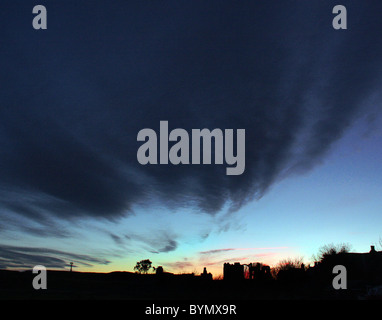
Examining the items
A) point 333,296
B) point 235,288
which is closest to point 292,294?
point 333,296

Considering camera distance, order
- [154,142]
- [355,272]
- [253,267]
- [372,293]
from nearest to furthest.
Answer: [154,142]
[372,293]
[253,267]
[355,272]

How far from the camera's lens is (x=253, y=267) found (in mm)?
60250

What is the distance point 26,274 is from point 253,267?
167 feet

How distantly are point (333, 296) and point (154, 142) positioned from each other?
156 feet

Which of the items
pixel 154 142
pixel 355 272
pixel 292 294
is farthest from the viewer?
pixel 355 272

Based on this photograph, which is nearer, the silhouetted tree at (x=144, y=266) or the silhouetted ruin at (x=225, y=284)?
the silhouetted ruin at (x=225, y=284)

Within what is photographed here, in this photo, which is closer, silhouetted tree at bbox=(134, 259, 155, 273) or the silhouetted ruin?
the silhouetted ruin

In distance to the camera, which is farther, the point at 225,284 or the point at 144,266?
the point at 144,266
